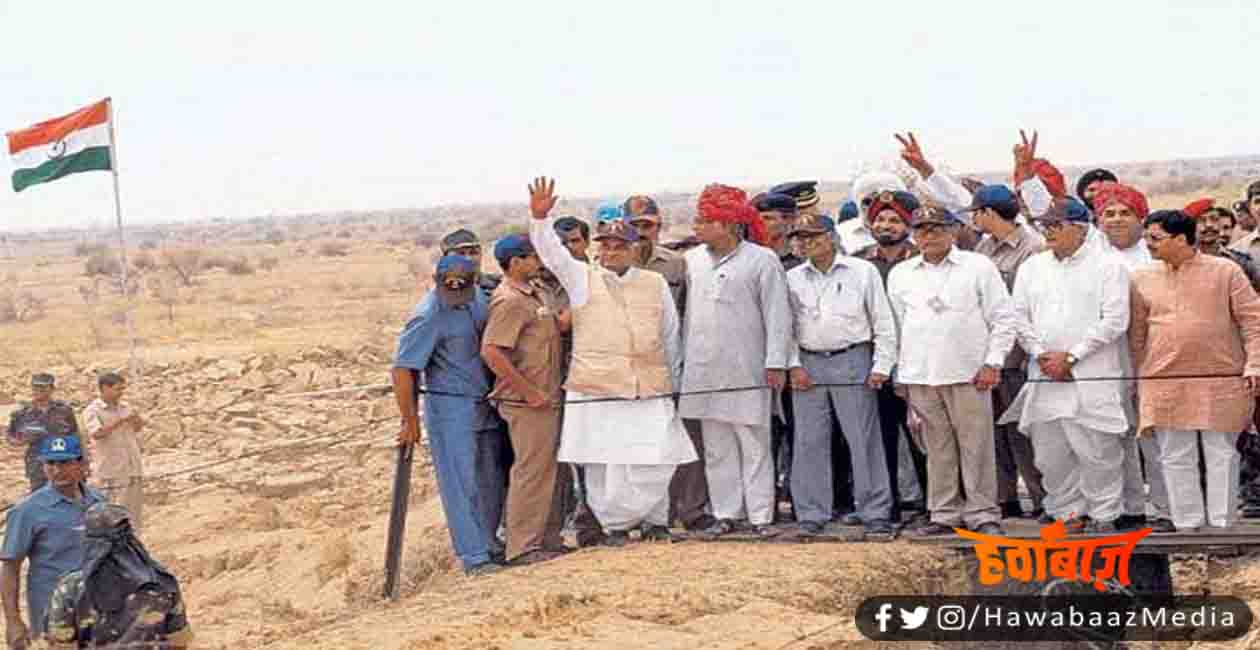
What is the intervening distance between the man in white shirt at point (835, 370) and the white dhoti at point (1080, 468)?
781 millimetres

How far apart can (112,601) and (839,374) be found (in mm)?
3711

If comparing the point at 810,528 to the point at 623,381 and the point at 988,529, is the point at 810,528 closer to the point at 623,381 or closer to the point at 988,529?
the point at 988,529

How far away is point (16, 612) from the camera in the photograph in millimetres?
7641

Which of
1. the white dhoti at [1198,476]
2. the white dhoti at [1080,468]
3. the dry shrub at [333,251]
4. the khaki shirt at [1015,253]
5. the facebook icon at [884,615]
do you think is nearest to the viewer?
the facebook icon at [884,615]

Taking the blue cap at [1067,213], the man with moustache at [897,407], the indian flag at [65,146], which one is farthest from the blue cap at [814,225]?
the indian flag at [65,146]

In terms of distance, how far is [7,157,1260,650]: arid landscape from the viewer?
287 inches

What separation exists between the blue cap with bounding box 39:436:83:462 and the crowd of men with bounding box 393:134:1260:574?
1.54 metres

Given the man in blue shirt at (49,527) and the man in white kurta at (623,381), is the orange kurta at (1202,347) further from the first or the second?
the man in blue shirt at (49,527)

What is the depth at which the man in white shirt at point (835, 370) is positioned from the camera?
8273 millimetres

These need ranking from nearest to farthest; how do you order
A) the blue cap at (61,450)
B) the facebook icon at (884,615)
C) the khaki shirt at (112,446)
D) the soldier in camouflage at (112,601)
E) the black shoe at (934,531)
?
1. the soldier in camouflage at (112,601)
2. the facebook icon at (884,615)
3. the blue cap at (61,450)
4. the black shoe at (934,531)
5. the khaki shirt at (112,446)

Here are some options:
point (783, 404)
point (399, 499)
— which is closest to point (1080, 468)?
point (783, 404)

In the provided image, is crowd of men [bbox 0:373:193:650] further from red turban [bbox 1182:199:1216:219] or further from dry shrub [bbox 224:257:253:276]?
dry shrub [bbox 224:257:253:276]

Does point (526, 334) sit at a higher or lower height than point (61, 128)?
lower

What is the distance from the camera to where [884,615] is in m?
7.33
